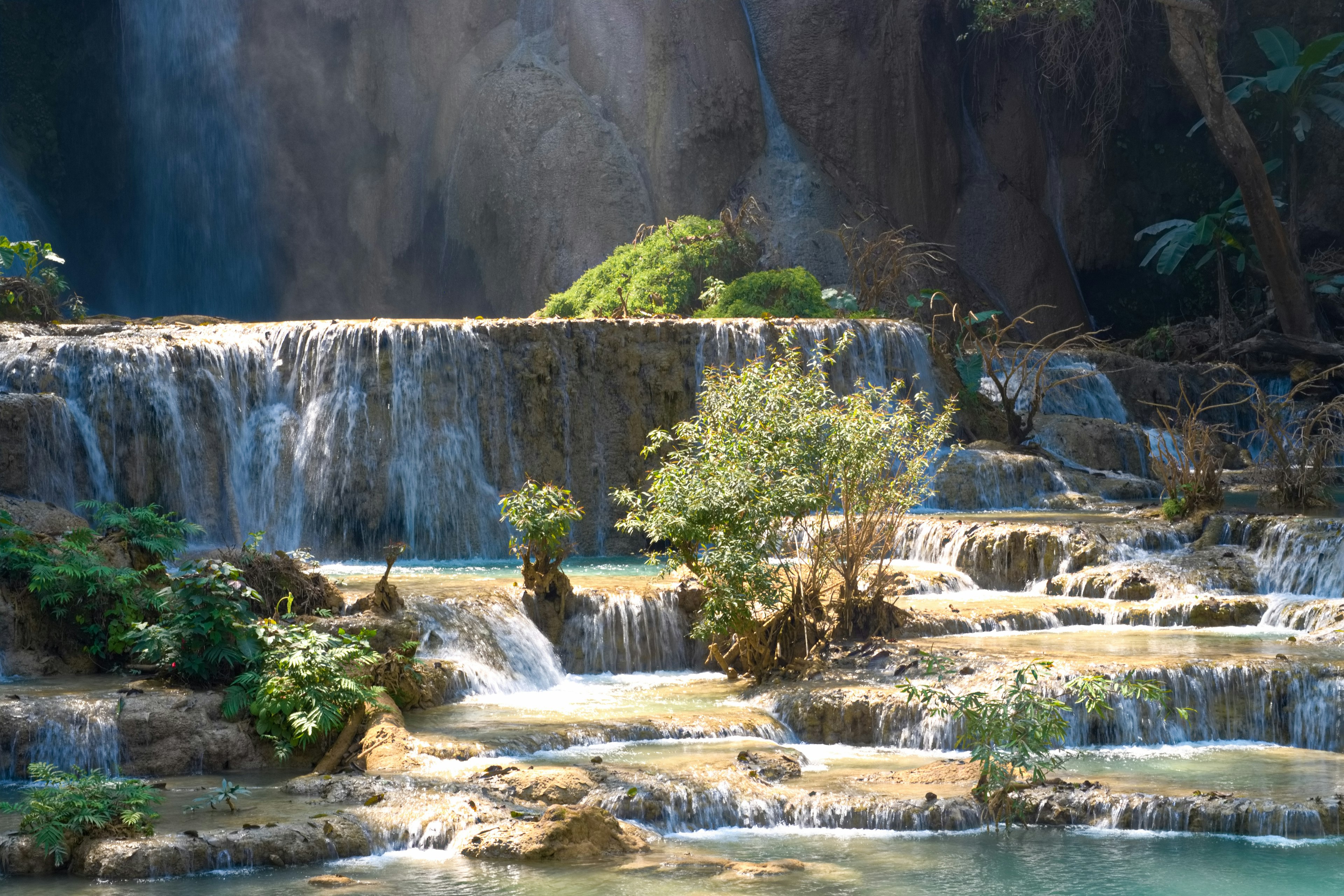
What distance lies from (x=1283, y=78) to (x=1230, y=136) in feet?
7.57

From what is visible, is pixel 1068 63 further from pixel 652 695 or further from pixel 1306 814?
pixel 1306 814

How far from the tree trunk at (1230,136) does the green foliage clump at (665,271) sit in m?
7.38

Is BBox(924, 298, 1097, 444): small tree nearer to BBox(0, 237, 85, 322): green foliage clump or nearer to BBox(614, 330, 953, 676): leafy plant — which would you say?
BBox(614, 330, 953, 676): leafy plant

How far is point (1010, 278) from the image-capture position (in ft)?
94.7

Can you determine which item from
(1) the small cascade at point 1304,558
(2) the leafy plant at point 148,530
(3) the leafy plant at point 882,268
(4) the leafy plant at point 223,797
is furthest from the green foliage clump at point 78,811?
(3) the leafy plant at point 882,268

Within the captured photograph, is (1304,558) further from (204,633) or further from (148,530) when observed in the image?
(148,530)

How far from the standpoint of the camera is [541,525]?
1297 cm

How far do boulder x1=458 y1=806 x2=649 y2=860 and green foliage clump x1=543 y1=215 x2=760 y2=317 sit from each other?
1463 cm

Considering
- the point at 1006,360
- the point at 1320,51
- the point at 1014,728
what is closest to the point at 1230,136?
the point at 1320,51

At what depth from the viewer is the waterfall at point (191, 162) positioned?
94.5ft

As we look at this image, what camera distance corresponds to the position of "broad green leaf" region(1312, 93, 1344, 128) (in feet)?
79.8

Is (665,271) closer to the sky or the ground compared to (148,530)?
closer to the sky

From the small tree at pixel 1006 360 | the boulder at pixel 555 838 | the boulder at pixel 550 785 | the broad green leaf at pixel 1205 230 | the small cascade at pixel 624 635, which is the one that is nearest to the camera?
the boulder at pixel 555 838

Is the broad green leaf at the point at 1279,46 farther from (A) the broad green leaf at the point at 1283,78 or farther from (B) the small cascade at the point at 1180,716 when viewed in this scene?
(B) the small cascade at the point at 1180,716
